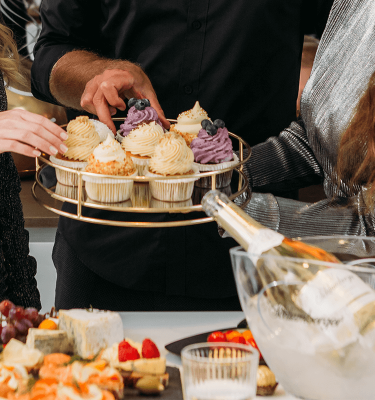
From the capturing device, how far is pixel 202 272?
1685mm

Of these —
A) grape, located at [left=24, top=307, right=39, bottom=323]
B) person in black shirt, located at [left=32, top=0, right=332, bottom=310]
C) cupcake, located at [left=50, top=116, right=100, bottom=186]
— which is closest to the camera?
grape, located at [left=24, top=307, right=39, bottom=323]

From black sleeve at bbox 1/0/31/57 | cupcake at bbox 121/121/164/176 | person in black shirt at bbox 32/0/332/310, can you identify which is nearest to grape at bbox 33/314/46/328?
cupcake at bbox 121/121/164/176

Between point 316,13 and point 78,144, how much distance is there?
92cm

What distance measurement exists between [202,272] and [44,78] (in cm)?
82

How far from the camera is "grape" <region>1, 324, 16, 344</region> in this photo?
91 centimetres

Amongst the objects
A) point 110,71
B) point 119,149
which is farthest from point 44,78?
point 119,149

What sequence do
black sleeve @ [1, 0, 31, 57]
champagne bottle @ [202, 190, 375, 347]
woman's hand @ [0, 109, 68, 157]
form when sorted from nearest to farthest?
champagne bottle @ [202, 190, 375, 347] < woman's hand @ [0, 109, 68, 157] < black sleeve @ [1, 0, 31, 57]

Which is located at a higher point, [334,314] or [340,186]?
[334,314]

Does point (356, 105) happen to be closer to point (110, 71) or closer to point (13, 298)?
point (110, 71)

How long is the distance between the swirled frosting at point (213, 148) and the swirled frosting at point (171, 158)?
9 cm

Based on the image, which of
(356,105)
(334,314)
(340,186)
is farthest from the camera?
(340,186)

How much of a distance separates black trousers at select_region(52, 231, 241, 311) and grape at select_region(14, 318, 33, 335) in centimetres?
78

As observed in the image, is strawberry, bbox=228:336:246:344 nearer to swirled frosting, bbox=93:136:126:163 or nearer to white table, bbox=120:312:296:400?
white table, bbox=120:312:296:400

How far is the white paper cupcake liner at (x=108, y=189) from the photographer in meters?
1.05
